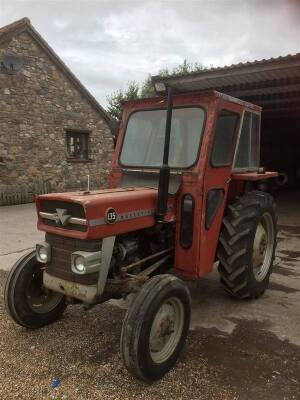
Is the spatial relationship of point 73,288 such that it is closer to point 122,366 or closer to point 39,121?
point 122,366

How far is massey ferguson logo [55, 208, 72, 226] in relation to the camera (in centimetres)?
290

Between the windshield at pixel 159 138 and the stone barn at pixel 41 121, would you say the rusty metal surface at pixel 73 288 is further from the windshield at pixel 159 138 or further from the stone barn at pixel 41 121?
the stone barn at pixel 41 121

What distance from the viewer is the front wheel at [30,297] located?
3328 mm

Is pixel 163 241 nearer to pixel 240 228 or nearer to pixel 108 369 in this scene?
pixel 240 228

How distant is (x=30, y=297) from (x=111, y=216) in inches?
48.0

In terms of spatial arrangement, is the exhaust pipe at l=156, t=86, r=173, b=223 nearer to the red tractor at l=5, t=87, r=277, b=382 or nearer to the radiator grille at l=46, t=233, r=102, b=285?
the red tractor at l=5, t=87, r=277, b=382

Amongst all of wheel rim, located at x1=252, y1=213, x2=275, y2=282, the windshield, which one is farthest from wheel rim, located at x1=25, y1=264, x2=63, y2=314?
wheel rim, located at x1=252, y1=213, x2=275, y2=282

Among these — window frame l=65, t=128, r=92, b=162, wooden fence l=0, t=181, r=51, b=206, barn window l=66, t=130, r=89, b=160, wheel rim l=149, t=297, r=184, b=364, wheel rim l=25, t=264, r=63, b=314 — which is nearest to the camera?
wheel rim l=149, t=297, r=184, b=364

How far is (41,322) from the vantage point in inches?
138

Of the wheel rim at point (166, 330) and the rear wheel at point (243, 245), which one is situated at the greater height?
the rear wheel at point (243, 245)

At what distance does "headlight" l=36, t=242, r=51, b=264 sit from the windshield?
4.10ft

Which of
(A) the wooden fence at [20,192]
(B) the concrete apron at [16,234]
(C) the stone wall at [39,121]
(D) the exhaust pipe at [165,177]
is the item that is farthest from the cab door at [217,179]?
(C) the stone wall at [39,121]

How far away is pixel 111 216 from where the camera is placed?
292cm

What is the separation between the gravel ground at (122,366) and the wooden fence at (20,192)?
27.8ft
